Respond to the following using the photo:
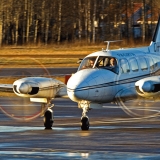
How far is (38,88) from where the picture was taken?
23594 mm

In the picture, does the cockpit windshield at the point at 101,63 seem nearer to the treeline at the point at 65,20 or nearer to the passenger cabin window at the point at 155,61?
the passenger cabin window at the point at 155,61

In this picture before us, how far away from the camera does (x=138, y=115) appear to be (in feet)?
88.6

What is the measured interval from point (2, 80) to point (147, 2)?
208 ft

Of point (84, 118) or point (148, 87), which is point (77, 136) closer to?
point (84, 118)

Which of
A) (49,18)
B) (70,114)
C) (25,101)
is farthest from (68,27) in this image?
(70,114)

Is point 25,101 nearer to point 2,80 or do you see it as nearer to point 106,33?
point 2,80

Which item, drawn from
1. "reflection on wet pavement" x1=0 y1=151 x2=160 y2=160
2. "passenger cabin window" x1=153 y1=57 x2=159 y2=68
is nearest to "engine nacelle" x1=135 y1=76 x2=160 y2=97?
"passenger cabin window" x1=153 y1=57 x2=159 y2=68

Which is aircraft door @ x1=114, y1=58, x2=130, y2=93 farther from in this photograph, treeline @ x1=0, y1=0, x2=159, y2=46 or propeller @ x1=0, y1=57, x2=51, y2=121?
treeline @ x1=0, y1=0, x2=159, y2=46

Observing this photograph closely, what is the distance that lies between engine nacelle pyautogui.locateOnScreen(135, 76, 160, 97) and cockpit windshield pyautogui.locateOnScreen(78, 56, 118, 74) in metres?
1.47

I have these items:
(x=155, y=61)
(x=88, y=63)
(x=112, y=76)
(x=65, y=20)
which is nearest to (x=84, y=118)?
(x=112, y=76)

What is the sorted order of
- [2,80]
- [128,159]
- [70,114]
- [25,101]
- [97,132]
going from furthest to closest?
[2,80]
[25,101]
[70,114]
[97,132]
[128,159]

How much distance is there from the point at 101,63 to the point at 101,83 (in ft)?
2.99

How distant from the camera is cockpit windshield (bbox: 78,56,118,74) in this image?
23369 millimetres

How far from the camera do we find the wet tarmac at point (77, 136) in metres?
16.9
